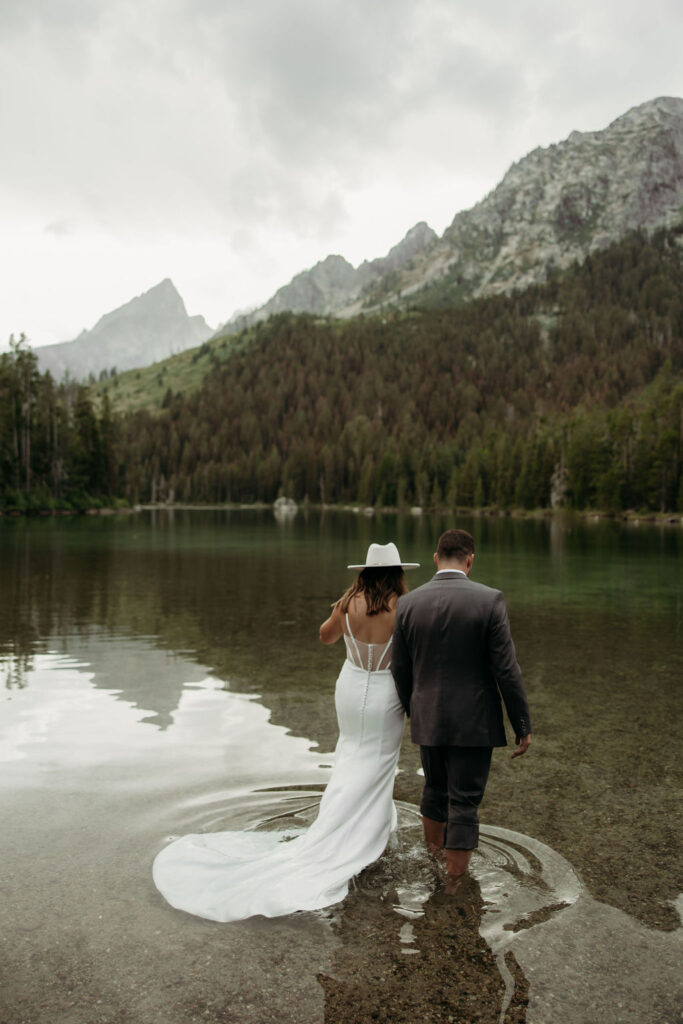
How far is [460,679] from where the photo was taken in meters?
5.89

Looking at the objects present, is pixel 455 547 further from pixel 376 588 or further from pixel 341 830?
pixel 341 830

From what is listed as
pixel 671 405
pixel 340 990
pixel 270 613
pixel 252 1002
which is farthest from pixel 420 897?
pixel 671 405

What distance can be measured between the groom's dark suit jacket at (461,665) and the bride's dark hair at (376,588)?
37 centimetres

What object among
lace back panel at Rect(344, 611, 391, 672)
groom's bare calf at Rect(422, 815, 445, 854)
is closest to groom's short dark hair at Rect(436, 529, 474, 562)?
lace back panel at Rect(344, 611, 391, 672)

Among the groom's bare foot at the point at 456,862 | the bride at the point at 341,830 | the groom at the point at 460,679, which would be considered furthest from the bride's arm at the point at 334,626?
the groom's bare foot at the point at 456,862

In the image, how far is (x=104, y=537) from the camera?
190ft

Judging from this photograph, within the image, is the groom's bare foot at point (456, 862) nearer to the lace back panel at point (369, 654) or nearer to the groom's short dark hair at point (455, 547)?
the lace back panel at point (369, 654)

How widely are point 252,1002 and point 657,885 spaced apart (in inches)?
133

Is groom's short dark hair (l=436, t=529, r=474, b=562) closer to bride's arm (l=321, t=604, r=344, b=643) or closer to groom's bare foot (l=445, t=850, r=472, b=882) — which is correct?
bride's arm (l=321, t=604, r=344, b=643)

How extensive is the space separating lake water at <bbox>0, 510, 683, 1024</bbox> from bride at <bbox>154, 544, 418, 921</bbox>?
0.19 meters

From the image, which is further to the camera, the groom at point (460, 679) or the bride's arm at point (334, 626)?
the bride's arm at point (334, 626)

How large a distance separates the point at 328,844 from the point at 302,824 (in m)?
1.25

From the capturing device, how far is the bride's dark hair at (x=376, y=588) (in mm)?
6355

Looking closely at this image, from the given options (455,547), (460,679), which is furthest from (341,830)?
(455,547)
